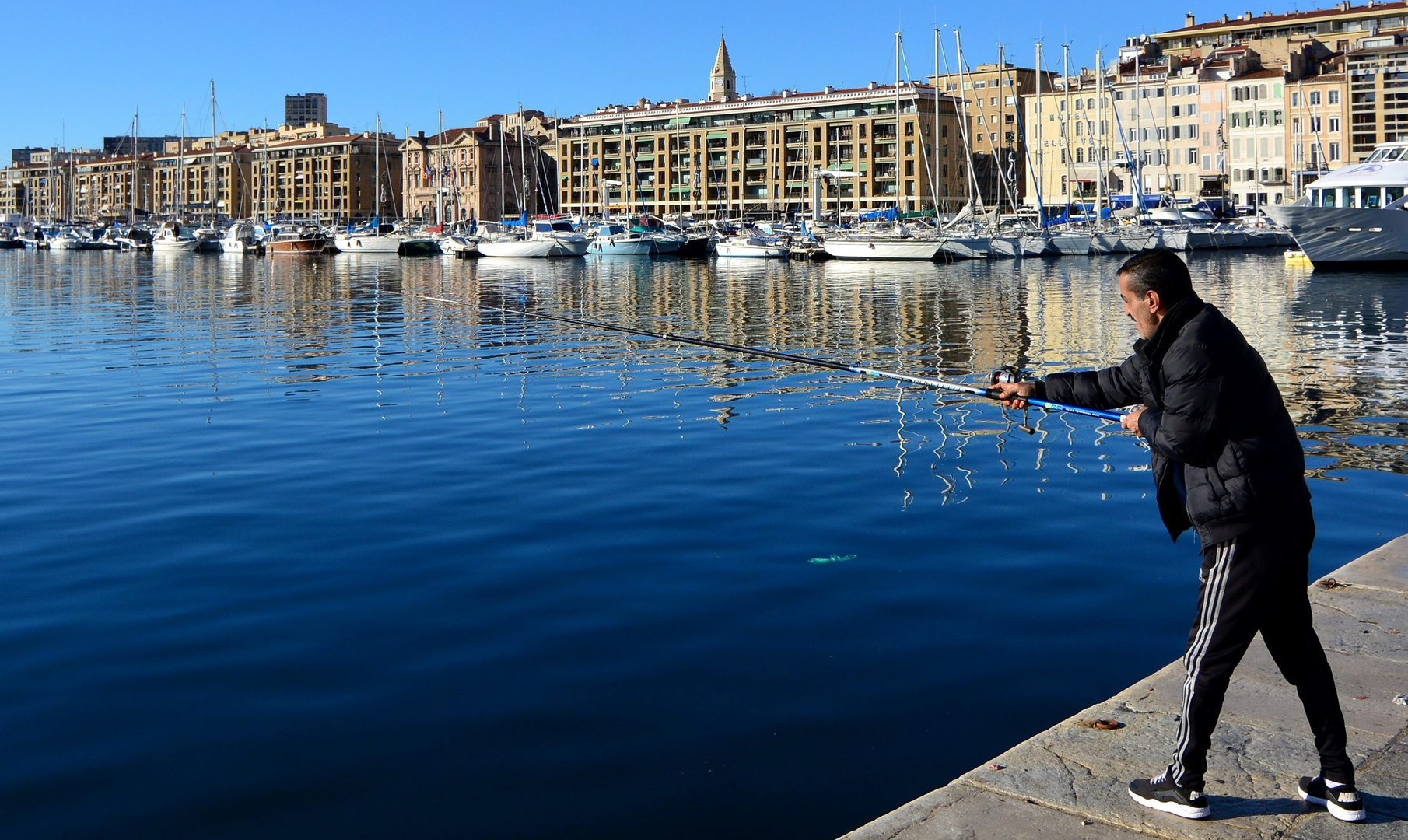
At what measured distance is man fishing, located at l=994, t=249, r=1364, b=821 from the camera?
15.2 ft

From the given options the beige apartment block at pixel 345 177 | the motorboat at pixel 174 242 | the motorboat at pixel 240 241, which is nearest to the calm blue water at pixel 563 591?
the motorboat at pixel 240 241

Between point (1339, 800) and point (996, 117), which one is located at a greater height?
point (996, 117)

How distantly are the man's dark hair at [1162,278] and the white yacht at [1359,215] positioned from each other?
50.8 metres

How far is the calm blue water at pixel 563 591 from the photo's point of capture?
5.82 meters

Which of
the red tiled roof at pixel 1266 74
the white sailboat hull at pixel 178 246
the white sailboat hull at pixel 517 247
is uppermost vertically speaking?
the red tiled roof at pixel 1266 74

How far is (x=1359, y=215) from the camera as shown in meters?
51.3

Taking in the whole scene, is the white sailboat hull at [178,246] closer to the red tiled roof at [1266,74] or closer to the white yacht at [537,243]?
the white yacht at [537,243]

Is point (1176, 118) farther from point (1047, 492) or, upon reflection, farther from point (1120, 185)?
point (1047, 492)

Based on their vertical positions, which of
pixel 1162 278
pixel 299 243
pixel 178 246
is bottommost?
pixel 1162 278

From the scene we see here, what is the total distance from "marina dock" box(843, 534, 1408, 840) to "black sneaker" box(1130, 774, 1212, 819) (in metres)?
0.03

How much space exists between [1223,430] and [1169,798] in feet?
3.93

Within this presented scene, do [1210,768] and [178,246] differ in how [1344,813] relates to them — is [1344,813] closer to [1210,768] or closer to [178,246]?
A: [1210,768]

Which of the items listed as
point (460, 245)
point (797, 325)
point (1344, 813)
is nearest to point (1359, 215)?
point (797, 325)

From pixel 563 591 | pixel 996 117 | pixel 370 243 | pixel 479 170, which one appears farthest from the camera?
pixel 479 170
